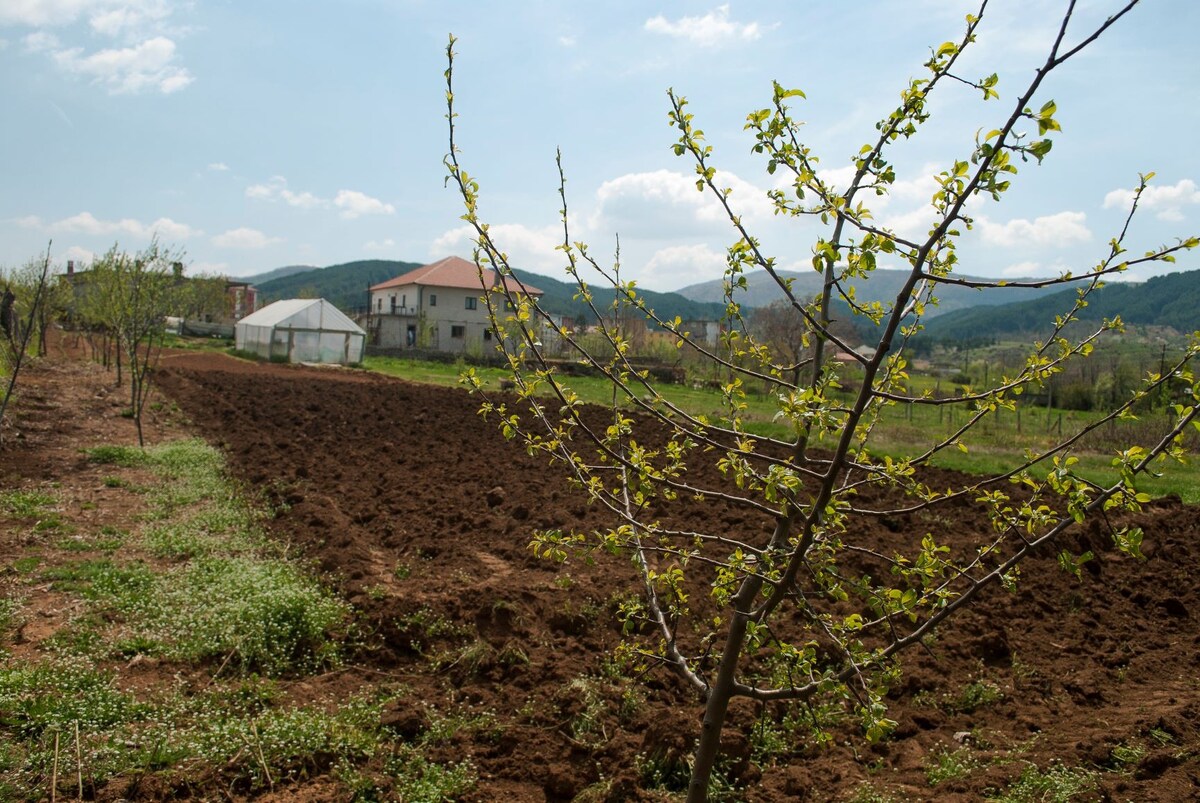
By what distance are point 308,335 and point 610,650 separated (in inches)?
1186

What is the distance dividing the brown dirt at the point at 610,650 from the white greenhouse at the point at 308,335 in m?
21.7

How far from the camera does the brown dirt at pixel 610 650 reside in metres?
4.03

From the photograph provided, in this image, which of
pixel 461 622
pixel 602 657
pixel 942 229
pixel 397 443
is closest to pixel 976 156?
pixel 942 229

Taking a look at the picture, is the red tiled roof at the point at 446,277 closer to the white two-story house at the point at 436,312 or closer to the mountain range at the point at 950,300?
the white two-story house at the point at 436,312

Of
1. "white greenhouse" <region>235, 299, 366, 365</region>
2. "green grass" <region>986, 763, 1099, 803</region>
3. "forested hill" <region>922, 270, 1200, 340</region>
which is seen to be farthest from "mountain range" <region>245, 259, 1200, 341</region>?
"white greenhouse" <region>235, 299, 366, 365</region>

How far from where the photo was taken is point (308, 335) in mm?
32531

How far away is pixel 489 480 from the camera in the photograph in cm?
1072

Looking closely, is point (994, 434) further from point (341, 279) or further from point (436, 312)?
point (341, 279)

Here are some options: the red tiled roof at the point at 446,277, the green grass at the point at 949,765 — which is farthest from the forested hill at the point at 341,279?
the green grass at the point at 949,765

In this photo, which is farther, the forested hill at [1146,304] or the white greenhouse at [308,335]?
the forested hill at [1146,304]

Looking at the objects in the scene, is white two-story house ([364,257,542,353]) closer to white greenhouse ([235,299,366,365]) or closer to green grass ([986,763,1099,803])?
white greenhouse ([235,299,366,365])

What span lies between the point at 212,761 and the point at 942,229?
4.14 metres

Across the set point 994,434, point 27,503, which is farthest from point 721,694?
point 994,434

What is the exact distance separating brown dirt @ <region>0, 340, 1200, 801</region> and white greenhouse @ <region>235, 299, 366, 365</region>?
21696 millimetres
